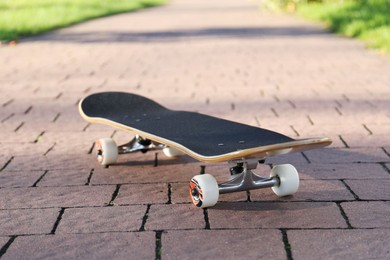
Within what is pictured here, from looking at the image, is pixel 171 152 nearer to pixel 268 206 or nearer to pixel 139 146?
pixel 139 146

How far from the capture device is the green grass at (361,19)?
391 inches

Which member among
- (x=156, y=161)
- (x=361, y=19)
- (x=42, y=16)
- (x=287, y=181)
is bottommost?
(x=42, y=16)

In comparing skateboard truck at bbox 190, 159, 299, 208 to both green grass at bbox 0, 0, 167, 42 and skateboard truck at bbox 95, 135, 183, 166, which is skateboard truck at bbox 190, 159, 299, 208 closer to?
skateboard truck at bbox 95, 135, 183, 166

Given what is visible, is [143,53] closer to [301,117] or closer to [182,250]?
[301,117]

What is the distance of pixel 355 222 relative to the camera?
2.83 metres

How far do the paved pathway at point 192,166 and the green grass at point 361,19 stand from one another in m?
0.97

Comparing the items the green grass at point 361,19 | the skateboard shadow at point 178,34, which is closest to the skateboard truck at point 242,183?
the green grass at point 361,19

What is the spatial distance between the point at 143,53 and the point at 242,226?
7017 mm

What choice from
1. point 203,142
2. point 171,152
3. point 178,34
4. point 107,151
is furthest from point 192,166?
point 178,34

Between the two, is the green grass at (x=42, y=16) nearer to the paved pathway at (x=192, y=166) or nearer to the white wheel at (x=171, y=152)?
the paved pathway at (x=192, y=166)

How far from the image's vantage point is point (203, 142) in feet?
10.5

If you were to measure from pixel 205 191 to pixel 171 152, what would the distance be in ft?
3.22

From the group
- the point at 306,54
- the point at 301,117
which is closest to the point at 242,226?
the point at 301,117

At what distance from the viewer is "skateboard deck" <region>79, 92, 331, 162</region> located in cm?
288
